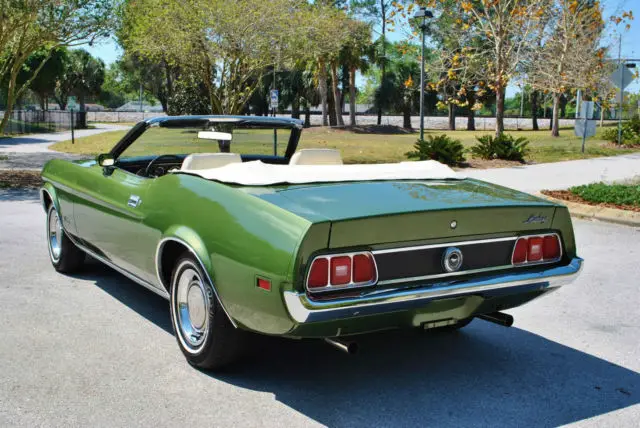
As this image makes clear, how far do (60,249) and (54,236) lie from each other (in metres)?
0.29

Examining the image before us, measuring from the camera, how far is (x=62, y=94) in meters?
86.6

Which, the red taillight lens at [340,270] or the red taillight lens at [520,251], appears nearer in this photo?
the red taillight lens at [340,270]

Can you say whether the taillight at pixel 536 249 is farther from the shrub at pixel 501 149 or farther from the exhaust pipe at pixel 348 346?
the shrub at pixel 501 149

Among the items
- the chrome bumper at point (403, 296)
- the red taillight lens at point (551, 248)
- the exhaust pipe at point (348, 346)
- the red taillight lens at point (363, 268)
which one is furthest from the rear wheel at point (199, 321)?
the red taillight lens at point (551, 248)

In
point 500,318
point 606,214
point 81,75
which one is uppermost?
point 81,75

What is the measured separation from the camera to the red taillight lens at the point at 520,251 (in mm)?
3959

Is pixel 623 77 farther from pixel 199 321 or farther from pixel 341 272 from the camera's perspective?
pixel 341 272

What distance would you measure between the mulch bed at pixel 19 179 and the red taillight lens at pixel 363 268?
12006mm

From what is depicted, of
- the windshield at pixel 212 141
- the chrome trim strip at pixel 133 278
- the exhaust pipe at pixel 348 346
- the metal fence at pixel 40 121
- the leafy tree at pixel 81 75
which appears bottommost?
the exhaust pipe at pixel 348 346

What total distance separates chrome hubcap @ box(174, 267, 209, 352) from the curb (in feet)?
24.4

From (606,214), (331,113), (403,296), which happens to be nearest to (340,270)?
(403,296)

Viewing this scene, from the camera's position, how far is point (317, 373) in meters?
4.14

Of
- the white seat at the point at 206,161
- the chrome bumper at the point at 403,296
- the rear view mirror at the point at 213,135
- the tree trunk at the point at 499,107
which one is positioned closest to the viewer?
the chrome bumper at the point at 403,296

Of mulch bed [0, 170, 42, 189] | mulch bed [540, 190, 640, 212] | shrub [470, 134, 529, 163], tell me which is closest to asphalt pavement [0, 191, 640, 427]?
mulch bed [540, 190, 640, 212]
